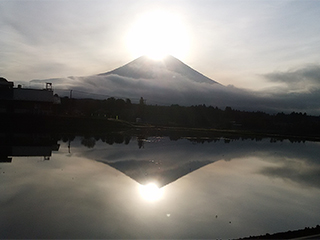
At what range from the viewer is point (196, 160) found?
693 inches

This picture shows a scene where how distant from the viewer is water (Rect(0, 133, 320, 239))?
6.61 meters

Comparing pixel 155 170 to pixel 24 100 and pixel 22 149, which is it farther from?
pixel 24 100

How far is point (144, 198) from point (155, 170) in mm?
4411

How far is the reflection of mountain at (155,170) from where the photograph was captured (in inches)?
467

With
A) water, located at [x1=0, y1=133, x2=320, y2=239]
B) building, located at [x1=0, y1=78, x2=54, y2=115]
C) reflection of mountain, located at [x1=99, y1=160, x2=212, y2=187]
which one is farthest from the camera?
building, located at [x1=0, y1=78, x2=54, y2=115]

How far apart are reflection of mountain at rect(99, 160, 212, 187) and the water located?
0.05 metres

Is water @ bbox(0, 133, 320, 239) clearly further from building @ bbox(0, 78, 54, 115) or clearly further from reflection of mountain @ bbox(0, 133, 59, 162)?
building @ bbox(0, 78, 54, 115)

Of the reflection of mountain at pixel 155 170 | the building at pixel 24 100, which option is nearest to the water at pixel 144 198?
the reflection of mountain at pixel 155 170

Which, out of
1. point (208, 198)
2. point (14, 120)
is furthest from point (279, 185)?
point (14, 120)

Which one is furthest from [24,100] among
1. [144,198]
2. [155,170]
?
[144,198]

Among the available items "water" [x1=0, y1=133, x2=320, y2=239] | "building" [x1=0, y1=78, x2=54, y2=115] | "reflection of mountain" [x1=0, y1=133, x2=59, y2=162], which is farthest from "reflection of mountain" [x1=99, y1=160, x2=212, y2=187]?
"building" [x1=0, y1=78, x2=54, y2=115]

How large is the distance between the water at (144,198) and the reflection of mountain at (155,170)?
46 mm

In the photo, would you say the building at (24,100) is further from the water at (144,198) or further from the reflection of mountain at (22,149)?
the water at (144,198)

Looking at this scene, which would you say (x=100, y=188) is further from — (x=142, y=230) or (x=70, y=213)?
(x=142, y=230)
